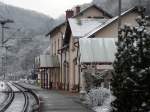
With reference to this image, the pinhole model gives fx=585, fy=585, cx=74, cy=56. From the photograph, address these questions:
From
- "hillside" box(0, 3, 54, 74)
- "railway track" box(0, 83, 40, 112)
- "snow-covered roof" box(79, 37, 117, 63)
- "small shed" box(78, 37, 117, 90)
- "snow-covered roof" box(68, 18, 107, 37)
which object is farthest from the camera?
Answer: "hillside" box(0, 3, 54, 74)

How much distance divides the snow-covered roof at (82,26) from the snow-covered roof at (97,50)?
838cm

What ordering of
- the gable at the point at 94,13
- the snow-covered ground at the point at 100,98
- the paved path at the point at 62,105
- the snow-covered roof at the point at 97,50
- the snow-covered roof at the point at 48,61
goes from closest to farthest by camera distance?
the paved path at the point at 62,105
the snow-covered ground at the point at 100,98
the snow-covered roof at the point at 97,50
the gable at the point at 94,13
the snow-covered roof at the point at 48,61

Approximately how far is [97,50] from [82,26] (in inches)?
431

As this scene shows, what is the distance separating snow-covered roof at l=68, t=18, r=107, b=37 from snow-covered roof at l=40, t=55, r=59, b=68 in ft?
43.3

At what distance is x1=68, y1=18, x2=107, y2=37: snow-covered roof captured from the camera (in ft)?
153

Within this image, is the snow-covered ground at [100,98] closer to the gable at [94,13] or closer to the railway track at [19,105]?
the railway track at [19,105]

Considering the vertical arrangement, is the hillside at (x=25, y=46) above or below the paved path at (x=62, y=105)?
above

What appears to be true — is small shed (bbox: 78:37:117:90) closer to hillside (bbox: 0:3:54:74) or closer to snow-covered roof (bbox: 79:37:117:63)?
snow-covered roof (bbox: 79:37:117:63)

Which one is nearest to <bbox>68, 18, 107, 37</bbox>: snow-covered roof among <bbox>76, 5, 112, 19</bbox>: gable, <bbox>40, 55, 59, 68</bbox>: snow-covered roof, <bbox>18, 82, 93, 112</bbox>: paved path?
<bbox>76, 5, 112, 19</bbox>: gable

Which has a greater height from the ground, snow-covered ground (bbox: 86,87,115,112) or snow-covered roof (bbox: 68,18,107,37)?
snow-covered roof (bbox: 68,18,107,37)

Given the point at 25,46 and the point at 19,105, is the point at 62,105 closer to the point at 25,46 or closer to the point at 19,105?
the point at 19,105

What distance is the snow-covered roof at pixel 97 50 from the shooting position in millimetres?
37031

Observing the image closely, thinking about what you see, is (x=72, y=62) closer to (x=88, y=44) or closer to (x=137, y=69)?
(x=88, y=44)

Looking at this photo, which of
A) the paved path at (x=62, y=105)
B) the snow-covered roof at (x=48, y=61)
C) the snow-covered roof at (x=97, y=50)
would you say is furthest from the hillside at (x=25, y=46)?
the paved path at (x=62, y=105)
